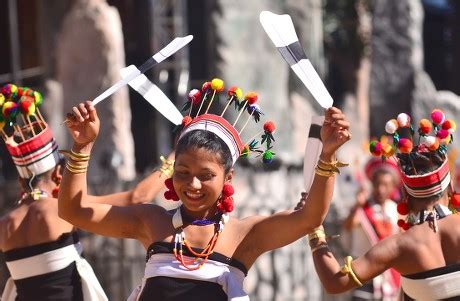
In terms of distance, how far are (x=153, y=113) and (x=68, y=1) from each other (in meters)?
1.91

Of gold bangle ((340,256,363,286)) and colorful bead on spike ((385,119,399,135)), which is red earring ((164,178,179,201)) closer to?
gold bangle ((340,256,363,286))

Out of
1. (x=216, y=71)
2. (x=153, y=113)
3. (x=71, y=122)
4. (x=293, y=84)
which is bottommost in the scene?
(x=153, y=113)

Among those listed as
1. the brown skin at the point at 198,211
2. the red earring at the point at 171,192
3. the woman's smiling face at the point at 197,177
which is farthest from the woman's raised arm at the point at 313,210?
the red earring at the point at 171,192

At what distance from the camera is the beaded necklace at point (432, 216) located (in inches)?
187

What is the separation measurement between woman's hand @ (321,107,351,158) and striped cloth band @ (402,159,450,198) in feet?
2.31

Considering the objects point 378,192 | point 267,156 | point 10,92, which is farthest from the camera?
point 378,192

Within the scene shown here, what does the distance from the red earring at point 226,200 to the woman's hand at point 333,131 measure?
0.46 meters

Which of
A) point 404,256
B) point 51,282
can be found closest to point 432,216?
point 404,256

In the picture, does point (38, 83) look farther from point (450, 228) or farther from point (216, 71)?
point (450, 228)

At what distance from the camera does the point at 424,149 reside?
491 centimetres

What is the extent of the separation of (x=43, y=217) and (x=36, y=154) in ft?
1.09

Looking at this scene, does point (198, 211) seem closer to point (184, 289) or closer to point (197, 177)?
point (197, 177)

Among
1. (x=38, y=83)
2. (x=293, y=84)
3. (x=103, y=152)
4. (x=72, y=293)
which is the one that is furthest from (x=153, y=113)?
(x=72, y=293)

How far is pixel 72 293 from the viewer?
5645 millimetres
